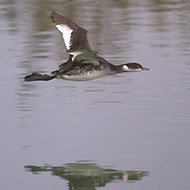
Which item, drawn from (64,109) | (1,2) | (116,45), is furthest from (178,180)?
(1,2)

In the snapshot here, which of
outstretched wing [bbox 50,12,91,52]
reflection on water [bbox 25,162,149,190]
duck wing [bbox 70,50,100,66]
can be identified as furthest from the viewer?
outstretched wing [bbox 50,12,91,52]

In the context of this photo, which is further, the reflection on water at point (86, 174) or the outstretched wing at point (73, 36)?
the outstretched wing at point (73, 36)

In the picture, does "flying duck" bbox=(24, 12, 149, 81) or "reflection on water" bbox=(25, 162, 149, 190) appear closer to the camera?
"reflection on water" bbox=(25, 162, 149, 190)

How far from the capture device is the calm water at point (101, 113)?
6.43m

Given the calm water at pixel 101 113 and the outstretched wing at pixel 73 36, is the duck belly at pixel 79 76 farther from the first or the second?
the calm water at pixel 101 113

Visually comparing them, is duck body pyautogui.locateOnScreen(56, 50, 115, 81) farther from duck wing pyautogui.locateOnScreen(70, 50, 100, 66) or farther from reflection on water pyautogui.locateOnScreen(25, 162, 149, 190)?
reflection on water pyautogui.locateOnScreen(25, 162, 149, 190)

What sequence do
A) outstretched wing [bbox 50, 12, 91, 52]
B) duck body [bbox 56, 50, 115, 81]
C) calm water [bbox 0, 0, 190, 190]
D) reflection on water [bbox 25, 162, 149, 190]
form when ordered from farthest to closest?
duck body [bbox 56, 50, 115, 81], outstretched wing [bbox 50, 12, 91, 52], calm water [bbox 0, 0, 190, 190], reflection on water [bbox 25, 162, 149, 190]

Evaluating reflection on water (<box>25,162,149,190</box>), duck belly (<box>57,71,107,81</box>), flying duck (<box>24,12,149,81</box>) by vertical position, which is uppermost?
flying duck (<box>24,12,149,81</box>)

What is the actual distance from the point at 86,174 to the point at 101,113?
1.87 metres

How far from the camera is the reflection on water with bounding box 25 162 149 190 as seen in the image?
628 cm

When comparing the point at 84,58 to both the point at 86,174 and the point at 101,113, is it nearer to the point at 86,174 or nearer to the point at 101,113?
the point at 101,113

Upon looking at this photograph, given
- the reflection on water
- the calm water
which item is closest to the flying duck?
the calm water

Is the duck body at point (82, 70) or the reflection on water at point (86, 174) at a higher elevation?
the duck body at point (82, 70)

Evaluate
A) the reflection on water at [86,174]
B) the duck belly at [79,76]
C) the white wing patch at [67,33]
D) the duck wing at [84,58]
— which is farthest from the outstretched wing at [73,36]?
the reflection on water at [86,174]
